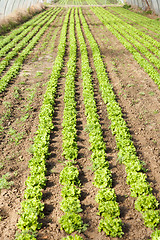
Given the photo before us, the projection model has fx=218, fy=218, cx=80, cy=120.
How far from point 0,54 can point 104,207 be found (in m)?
15.0

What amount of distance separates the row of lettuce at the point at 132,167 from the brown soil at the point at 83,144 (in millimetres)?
207

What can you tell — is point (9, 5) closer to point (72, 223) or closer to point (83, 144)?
point (83, 144)

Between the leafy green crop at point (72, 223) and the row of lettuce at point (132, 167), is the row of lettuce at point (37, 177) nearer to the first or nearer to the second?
the leafy green crop at point (72, 223)

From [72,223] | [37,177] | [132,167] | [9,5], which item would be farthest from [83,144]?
[9,5]

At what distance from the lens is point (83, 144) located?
7.77 meters

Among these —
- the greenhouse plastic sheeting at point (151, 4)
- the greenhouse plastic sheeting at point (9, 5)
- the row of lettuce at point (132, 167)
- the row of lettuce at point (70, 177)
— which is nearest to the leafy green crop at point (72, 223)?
the row of lettuce at point (70, 177)

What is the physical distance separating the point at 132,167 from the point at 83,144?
2.05 metres

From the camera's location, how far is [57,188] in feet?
20.1

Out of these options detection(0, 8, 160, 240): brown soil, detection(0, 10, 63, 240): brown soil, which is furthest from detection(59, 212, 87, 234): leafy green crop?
detection(0, 10, 63, 240): brown soil

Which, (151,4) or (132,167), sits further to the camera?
(151,4)

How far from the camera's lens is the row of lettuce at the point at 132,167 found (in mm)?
5139

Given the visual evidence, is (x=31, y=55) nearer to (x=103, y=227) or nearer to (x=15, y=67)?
(x=15, y=67)

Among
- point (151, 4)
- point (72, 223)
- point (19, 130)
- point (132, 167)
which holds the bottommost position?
point (72, 223)

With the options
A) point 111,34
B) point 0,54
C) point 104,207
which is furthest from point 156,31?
point 104,207
